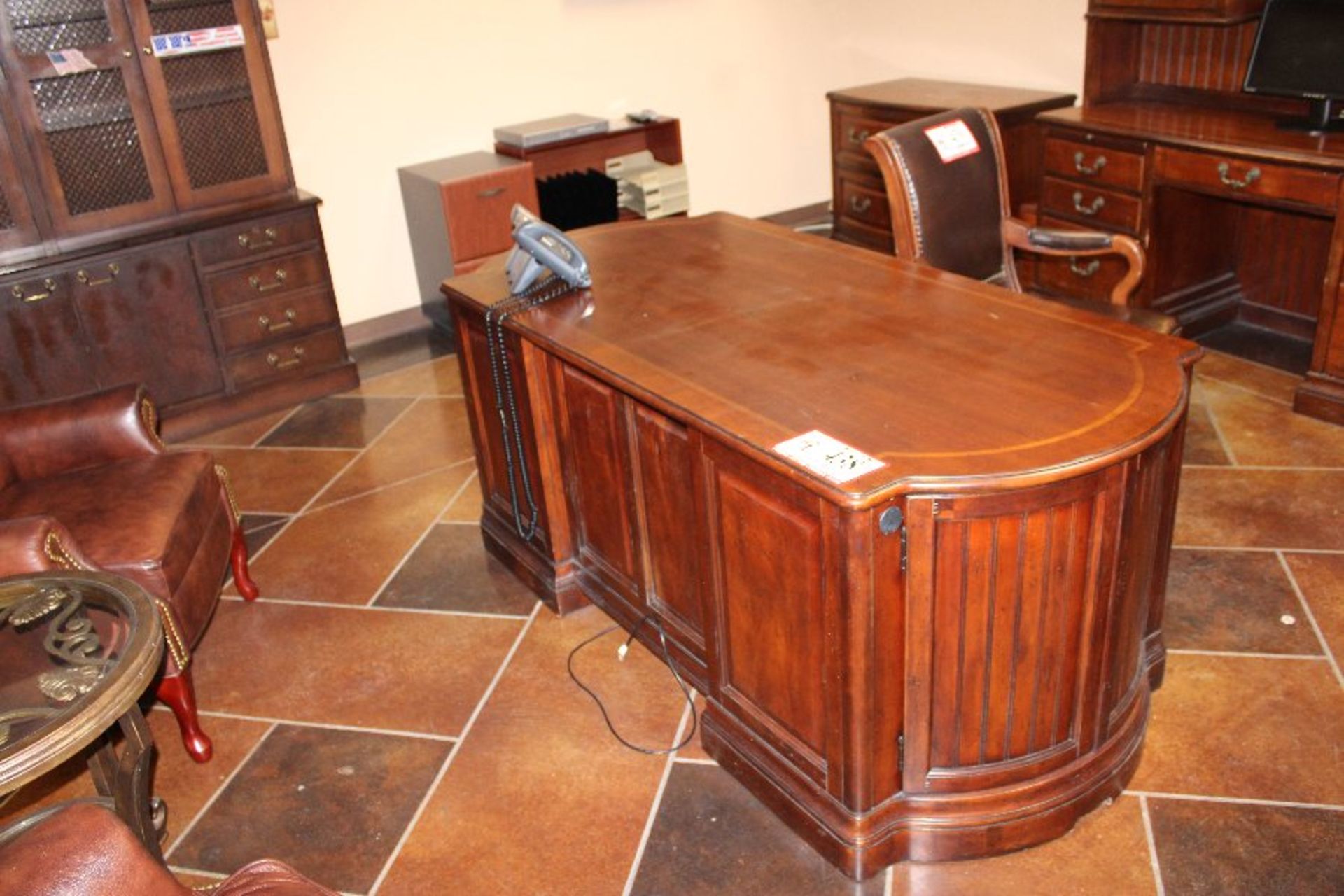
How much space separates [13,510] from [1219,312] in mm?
4202

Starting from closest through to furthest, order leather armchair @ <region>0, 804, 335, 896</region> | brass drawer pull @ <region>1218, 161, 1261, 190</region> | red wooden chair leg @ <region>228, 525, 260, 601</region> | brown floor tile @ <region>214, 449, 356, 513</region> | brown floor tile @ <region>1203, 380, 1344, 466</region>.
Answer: leather armchair @ <region>0, 804, 335, 896</region>, red wooden chair leg @ <region>228, 525, 260, 601</region>, brown floor tile @ <region>1203, 380, 1344, 466</region>, brass drawer pull @ <region>1218, 161, 1261, 190</region>, brown floor tile @ <region>214, 449, 356, 513</region>

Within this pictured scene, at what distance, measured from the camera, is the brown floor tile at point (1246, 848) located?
79.0 inches

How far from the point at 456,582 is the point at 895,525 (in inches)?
66.5

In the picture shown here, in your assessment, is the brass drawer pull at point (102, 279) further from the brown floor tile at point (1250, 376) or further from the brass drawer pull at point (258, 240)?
the brown floor tile at point (1250, 376)

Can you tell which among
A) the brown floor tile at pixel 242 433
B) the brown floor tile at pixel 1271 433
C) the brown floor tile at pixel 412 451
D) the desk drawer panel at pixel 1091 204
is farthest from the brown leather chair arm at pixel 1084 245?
the brown floor tile at pixel 242 433

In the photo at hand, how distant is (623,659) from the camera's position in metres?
2.78

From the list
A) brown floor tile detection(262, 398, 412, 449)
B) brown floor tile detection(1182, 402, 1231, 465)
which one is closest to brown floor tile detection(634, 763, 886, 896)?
brown floor tile detection(1182, 402, 1231, 465)

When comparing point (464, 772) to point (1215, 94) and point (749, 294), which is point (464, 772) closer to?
point (749, 294)

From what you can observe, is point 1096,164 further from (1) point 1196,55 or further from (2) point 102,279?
(2) point 102,279

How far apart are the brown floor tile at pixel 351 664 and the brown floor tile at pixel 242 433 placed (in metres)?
1.20

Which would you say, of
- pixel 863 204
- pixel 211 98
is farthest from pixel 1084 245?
pixel 211 98

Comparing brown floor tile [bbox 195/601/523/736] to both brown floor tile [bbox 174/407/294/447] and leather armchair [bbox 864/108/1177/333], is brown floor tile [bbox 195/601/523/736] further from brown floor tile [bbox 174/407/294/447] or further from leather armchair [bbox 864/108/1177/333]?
leather armchair [bbox 864/108/1177/333]

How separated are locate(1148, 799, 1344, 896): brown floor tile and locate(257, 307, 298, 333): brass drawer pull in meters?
3.47

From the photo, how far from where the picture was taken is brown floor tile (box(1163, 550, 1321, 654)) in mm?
2652
